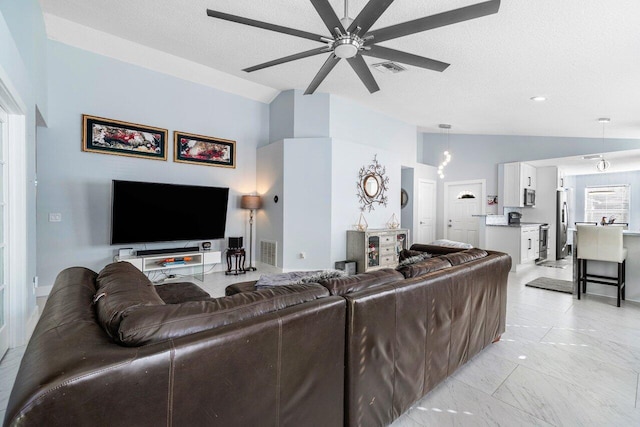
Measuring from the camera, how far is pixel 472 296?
219 centimetres

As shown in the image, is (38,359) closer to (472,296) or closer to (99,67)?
(472,296)

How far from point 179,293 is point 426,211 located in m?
6.87

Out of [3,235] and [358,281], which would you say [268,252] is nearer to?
[3,235]

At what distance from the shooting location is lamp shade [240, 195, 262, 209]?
18.0 ft

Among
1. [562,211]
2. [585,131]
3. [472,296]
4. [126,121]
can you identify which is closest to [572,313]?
[472,296]

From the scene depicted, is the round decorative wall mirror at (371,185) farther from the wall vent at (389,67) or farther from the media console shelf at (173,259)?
the media console shelf at (173,259)

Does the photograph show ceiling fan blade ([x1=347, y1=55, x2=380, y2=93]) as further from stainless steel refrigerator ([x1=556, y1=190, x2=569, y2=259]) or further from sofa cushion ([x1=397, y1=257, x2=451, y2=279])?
stainless steel refrigerator ([x1=556, y1=190, x2=569, y2=259])

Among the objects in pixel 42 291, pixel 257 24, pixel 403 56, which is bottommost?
pixel 42 291

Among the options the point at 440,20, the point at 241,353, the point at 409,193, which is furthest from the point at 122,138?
the point at 409,193

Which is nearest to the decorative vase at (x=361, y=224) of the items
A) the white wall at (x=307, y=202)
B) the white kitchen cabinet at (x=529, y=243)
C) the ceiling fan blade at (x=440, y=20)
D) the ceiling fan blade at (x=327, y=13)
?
the white wall at (x=307, y=202)

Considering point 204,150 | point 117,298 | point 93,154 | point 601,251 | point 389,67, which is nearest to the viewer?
point 117,298

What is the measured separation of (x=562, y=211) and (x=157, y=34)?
898 cm

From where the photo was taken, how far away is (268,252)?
5.61m

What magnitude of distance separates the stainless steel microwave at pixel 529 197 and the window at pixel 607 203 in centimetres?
250
